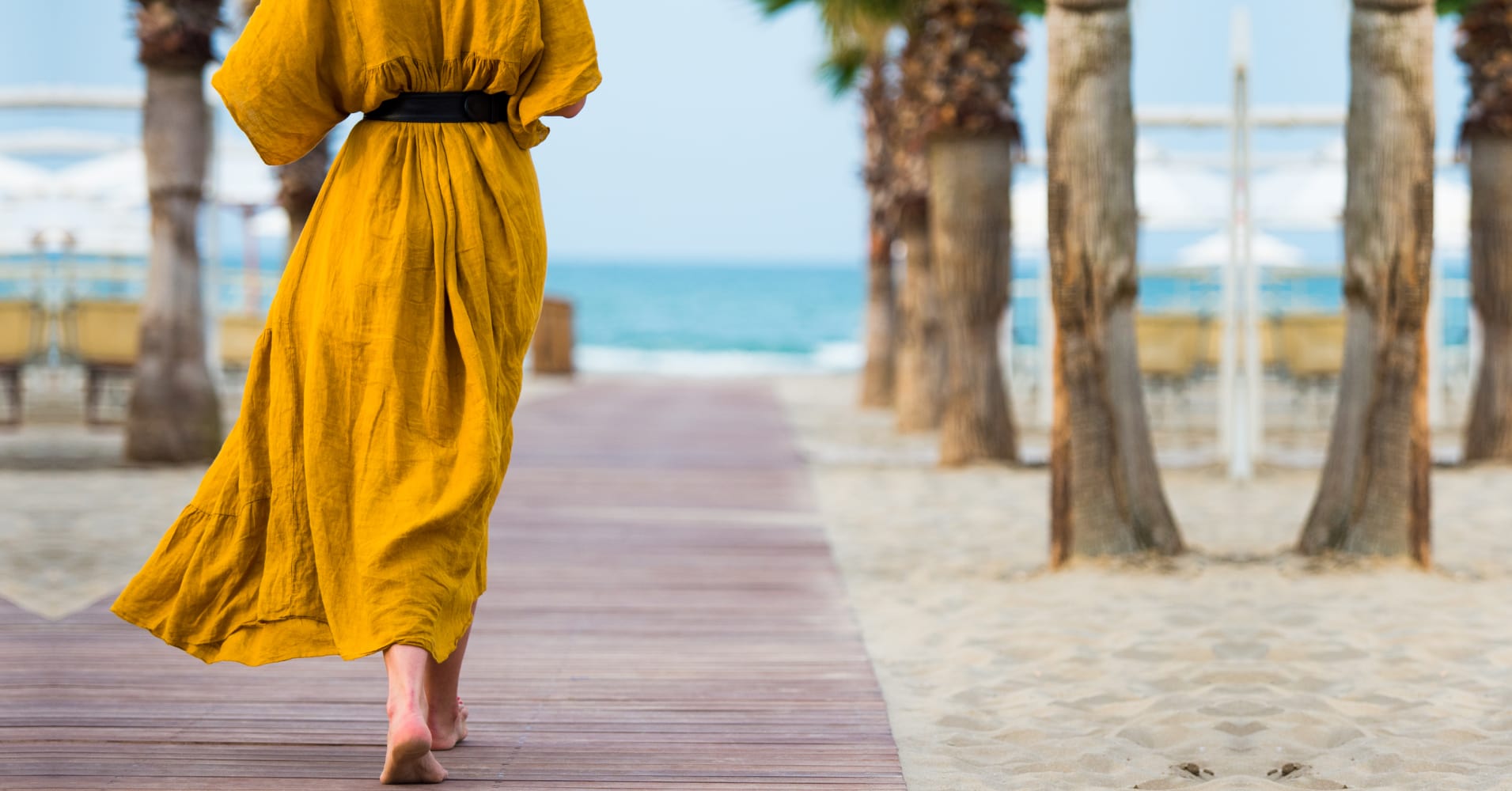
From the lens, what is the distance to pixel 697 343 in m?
46.1

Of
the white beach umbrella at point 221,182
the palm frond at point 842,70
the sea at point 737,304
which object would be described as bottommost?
the sea at point 737,304

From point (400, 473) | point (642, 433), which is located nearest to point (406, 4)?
point (400, 473)

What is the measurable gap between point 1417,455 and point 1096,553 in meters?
1.17

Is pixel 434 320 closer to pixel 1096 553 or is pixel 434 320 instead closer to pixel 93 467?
pixel 1096 553

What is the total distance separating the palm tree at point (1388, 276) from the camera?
16.6ft

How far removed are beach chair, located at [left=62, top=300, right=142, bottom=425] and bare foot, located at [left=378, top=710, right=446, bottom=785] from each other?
Result: 8525 mm

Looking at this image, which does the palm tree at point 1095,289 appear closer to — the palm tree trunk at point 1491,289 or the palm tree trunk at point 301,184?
the palm tree trunk at point 1491,289

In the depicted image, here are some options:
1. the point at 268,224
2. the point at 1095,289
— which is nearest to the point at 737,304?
the point at 268,224

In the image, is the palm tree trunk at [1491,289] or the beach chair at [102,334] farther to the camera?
the beach chair at [102,334]

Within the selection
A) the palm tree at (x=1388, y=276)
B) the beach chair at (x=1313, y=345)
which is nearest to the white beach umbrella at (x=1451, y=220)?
the beach chair at (x=1313, y=345)

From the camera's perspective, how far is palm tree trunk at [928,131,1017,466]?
8547 millimetres

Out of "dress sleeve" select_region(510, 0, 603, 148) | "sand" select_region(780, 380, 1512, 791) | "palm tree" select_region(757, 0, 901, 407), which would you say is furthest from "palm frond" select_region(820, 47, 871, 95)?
"dress sleeve" select_region(510, 0, 603, 148)

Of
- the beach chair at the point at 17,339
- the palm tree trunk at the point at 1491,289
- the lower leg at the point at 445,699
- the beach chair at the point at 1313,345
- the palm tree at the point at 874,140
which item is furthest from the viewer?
the beach chair at the point at 1313,345

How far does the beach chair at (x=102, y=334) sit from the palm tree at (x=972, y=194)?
5.63 m
